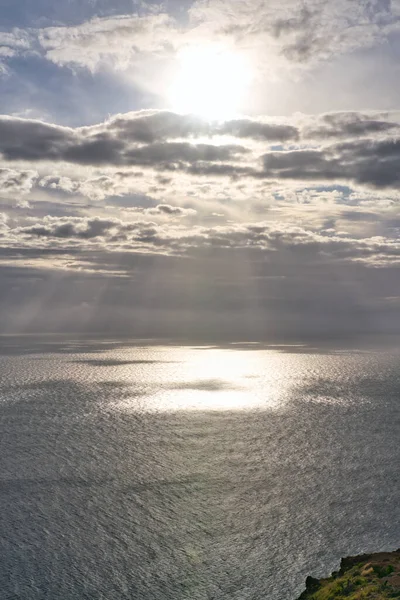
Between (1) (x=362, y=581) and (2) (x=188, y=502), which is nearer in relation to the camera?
(1) (x=362, y=581)

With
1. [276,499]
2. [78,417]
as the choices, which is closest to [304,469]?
[276,499]

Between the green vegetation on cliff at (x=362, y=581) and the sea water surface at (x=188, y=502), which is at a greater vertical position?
the green vegetation on cliff at (x=362, y=581)

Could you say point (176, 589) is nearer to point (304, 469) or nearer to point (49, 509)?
point (49, 509)

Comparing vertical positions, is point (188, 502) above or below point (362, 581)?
below

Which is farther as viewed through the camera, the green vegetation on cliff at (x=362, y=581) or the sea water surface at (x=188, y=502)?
the sea water surface at (x=188, y=502)
